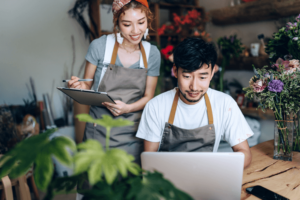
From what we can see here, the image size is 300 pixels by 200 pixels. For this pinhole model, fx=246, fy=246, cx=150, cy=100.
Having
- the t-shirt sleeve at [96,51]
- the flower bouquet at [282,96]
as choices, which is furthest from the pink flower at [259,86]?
the t-shirt sleeve at [96,51]

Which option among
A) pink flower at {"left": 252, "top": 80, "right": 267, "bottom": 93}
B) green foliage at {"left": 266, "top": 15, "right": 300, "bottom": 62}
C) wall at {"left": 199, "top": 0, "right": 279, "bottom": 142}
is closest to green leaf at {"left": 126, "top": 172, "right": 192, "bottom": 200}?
pink flower at {"left": 252, "top": 80, "right": 267, "bottom": 93}

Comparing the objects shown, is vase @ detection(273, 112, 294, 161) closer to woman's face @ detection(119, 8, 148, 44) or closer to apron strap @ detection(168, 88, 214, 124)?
apron strap @ detection(168, 88, 214, 124)

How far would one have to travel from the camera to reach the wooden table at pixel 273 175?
3.44ft

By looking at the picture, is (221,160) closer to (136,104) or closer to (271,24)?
(136,104)

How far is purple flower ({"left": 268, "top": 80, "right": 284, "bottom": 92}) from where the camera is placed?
4.20 feet

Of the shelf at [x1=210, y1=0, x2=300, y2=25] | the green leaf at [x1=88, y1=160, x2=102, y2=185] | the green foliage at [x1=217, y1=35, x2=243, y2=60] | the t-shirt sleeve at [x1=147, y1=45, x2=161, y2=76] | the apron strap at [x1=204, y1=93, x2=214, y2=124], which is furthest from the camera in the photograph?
the green foliage at [x1=217, y1=35, x2=243, y2=60]

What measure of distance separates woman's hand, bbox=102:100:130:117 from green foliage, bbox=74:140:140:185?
100 centimetres

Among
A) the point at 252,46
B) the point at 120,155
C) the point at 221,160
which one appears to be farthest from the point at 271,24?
the point at 120,155

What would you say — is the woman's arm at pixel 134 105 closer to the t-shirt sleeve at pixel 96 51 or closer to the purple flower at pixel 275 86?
the t-shirt sleeve at pixel 96 51

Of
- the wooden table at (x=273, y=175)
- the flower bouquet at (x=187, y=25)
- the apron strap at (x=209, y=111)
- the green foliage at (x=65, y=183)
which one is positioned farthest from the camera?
the flower bouquet at (x=187, y=25)

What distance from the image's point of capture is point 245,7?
308 cm

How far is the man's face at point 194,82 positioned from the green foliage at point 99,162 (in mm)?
873

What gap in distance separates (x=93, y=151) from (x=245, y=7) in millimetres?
3171

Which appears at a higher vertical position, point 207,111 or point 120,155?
point 120,155
